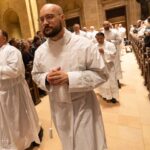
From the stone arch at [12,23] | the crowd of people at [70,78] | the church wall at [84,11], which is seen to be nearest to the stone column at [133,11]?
the church wall at [84,11]

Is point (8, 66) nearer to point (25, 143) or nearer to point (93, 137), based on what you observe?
point (25, 143)

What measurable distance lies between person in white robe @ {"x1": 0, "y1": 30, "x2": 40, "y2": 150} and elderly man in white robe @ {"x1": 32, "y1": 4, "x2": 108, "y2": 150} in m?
0.92

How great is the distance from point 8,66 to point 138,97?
3.60 m

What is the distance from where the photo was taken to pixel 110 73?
5648 mm

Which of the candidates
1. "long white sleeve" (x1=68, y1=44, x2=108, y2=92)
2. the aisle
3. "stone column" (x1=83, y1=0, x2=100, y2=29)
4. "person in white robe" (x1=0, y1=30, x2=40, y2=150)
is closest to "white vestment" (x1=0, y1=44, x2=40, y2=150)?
"person in white robe" (x1=0, y1=30, x2=40, y2=150)

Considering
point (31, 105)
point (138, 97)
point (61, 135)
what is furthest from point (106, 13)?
point (61, 135)

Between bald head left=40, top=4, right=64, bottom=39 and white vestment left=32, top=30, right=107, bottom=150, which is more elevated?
bald head left=40, top=4, right=64, bottom=39

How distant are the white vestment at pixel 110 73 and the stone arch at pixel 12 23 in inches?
621

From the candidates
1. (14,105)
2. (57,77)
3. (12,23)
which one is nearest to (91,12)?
(12,23)

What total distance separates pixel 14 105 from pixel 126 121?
2.14m

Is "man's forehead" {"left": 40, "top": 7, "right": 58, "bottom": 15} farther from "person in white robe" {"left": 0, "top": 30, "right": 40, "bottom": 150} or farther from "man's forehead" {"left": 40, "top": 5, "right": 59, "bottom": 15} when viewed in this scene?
"person in white robe" {"left": 0, "top": 30, "right": 40, "bottom": 150}

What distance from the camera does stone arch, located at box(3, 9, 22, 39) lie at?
20.0 metres

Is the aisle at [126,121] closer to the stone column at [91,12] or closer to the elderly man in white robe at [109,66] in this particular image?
the elderly man in white robe at [109,66]

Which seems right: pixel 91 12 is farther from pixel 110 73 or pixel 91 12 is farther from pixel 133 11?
pixel 110 73
